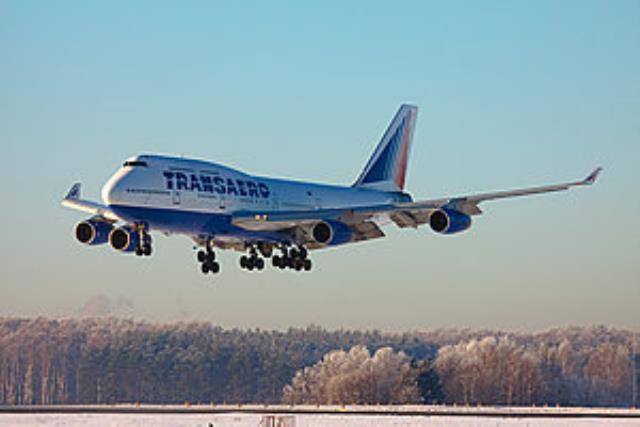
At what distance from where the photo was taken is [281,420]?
84000mm

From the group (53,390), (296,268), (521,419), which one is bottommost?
(521,419)

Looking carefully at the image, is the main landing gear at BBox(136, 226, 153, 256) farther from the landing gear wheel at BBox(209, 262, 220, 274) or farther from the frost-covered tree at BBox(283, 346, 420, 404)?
the frost-covered tree at BBox(283, 346, 420, 404)

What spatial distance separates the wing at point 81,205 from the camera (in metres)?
83.0

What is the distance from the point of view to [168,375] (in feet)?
572

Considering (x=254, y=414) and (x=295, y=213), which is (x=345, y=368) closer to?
(x=254, y=414)

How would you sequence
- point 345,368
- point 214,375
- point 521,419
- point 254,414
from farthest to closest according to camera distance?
point 214,375 < point 345,368 < point 254,414 < point 521,419

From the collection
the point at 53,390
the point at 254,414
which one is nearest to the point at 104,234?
the point at 254,414

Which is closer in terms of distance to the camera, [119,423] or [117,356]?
[119,423]

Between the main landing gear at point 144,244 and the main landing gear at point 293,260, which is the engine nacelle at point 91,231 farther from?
the main landing gear at point 293,260

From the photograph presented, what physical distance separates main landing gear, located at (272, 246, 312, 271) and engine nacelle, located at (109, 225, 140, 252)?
11.6 meters

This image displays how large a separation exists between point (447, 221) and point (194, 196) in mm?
16070

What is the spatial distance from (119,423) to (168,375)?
269 ft

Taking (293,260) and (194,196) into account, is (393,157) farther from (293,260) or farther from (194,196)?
(194,196)

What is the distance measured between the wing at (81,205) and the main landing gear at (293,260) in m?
11.5
